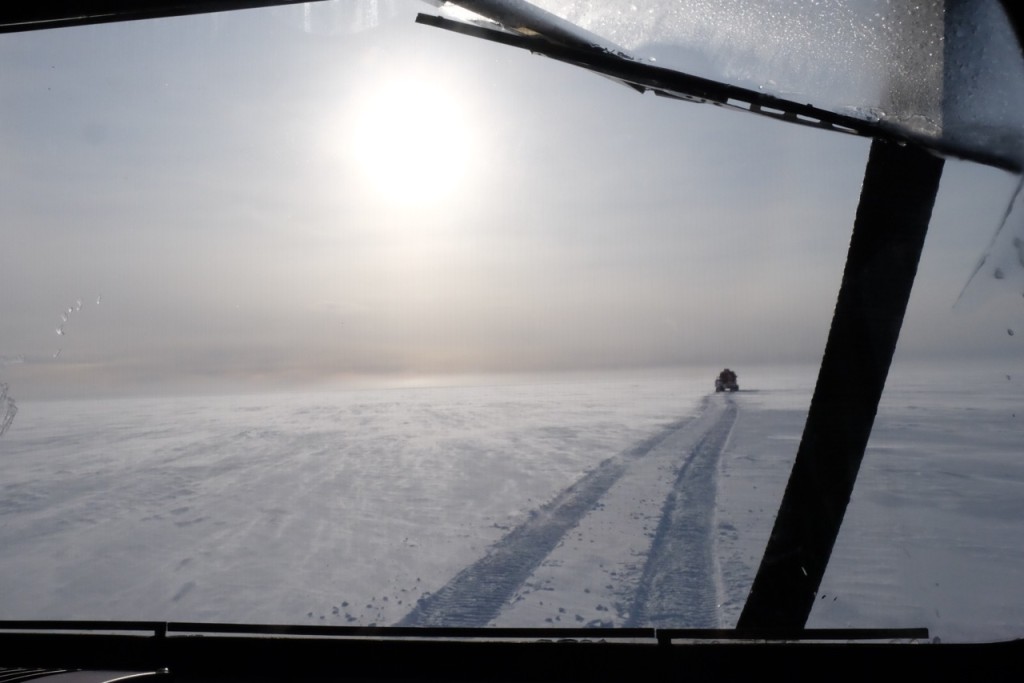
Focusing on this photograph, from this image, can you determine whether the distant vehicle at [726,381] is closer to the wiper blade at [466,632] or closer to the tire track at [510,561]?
the tire track at [510,561]

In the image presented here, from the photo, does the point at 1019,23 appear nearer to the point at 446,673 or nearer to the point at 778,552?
the point at 778,552

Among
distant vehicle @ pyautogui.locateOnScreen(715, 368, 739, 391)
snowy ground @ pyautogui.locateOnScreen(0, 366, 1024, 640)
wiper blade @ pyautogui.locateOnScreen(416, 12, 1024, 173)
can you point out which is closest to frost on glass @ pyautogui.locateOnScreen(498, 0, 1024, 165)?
wiper blade @ pyautogui.locateOnScreen(416, 12, 1024, 173)

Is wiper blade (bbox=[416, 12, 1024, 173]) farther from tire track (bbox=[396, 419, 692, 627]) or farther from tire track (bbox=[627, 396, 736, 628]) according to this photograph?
tire track (bbox=[396, 419, 692, 627])

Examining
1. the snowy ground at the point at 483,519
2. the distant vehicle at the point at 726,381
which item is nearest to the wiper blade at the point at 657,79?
the snowy ground at the point at 483,519

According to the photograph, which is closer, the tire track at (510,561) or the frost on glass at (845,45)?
the frost on glass at (845,45)

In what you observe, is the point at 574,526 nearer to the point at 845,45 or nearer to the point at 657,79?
the point at 657,79

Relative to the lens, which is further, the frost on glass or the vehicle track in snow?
the vehicle track in snow
